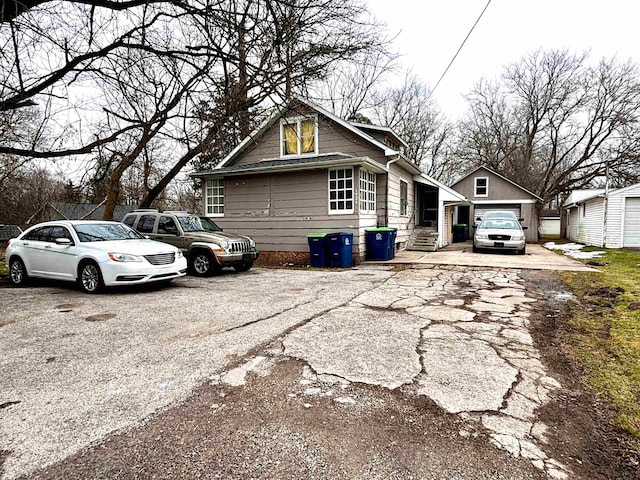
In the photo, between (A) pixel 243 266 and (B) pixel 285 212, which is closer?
(A) pixel 243 266

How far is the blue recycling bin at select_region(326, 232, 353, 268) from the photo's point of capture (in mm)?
11193

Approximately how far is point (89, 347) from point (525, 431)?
4.43m

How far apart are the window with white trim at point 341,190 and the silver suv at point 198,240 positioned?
329 cm

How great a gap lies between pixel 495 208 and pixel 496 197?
2.58ft

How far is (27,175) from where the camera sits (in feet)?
61.7

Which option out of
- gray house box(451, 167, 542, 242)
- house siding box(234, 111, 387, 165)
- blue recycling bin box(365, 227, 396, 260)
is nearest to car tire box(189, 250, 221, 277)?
blue recycling bin box(365, 227, 396, 260)

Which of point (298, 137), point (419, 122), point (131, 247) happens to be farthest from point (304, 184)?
point (419, 122)

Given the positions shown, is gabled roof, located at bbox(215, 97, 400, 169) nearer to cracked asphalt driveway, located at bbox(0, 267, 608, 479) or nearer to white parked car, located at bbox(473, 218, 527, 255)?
white parked car, located at bbox(473, 218, 527, 255)

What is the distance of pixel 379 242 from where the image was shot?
12328mm

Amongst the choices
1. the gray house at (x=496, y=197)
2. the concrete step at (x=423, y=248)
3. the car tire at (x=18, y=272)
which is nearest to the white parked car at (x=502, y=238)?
the concrete step at (x=423, y=248)

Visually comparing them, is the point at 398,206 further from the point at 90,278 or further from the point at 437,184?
the point at 90,278

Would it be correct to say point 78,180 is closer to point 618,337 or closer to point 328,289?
point 328,289

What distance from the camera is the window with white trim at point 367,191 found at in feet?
39.9

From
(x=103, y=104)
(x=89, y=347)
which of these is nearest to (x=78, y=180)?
(x=103, y=104)
